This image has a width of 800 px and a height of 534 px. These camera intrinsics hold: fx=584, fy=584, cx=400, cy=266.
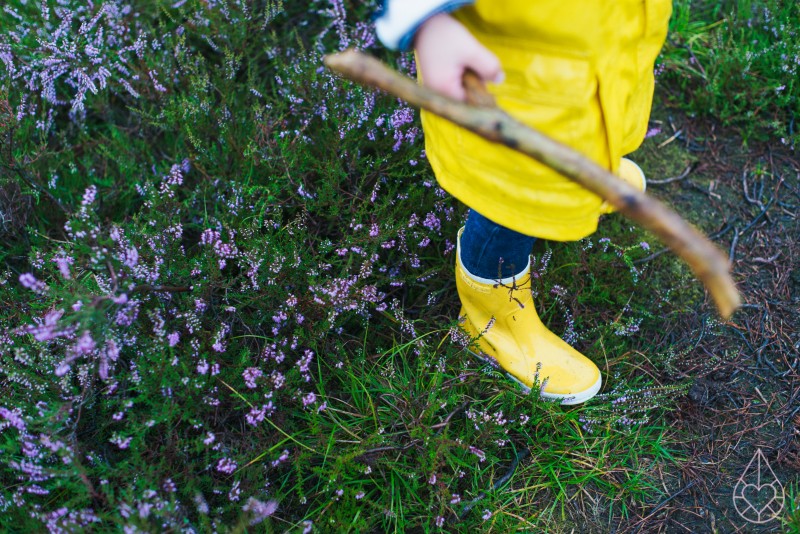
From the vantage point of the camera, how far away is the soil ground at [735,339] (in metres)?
1.89

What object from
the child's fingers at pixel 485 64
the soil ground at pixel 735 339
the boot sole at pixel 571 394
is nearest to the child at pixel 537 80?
the child's fingers at pixel 485 64

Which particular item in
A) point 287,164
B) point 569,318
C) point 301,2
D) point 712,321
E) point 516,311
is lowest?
point 712,321

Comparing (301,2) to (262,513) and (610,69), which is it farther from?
(262,513)

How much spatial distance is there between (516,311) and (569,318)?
0.27 m

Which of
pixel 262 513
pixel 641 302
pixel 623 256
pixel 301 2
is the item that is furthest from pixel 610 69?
pixel 301 2

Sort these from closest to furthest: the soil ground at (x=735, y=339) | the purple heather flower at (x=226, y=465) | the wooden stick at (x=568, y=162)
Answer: the wooden stick at (x=568, y=162) < the purple heather flower at (x=226, y=465) < the soil ground at (x=735, y=339)

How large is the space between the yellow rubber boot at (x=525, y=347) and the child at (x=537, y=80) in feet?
1.30

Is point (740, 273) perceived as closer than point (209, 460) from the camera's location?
No

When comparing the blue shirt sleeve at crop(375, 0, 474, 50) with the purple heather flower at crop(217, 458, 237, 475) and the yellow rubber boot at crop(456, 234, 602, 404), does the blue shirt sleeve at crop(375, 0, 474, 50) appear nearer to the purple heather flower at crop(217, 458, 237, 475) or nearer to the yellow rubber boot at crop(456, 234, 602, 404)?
the yellow rubber boot at crop(456, 234, 602, 404)

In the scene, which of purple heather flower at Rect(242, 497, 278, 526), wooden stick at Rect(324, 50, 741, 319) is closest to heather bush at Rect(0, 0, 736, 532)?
purple heather flower at Rect(242, 497, 278, 526)

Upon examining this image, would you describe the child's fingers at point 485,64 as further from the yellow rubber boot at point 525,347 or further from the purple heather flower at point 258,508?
the purple heather flower at point 258,508

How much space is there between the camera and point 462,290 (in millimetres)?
1978

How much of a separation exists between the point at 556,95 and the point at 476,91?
200 millimetres

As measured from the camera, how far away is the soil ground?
74.4 inches
